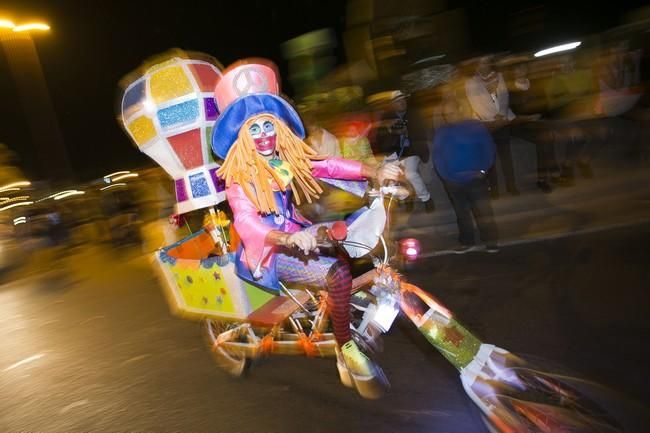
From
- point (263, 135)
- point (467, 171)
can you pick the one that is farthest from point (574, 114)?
point (263, 135)

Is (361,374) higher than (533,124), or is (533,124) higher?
(533,124)

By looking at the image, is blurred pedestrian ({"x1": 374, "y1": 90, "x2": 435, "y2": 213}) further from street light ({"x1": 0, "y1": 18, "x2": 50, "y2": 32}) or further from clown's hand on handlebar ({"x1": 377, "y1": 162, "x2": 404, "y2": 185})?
street light ({"x1": 0, "y1": 18, "x2": 50, "y2": 32})

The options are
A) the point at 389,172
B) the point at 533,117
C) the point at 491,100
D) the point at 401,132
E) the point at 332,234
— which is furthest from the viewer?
the point at 401,132

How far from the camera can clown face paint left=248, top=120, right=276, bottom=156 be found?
3.04 m

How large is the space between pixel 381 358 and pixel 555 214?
394 cm

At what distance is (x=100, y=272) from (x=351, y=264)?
269 inches

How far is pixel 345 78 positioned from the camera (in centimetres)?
869

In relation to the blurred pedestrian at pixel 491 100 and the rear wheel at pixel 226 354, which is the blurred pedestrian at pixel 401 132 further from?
the rear wheel at pixel 226 354

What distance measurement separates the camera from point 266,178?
9.95ft

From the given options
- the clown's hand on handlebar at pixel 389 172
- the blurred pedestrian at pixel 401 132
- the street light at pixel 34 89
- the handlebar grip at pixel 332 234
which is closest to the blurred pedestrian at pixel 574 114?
the blurred pedestrian at pixel 401 132

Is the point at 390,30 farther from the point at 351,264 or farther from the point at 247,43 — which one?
the point at 247,43

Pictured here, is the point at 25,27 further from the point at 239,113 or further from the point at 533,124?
the point at 239,113

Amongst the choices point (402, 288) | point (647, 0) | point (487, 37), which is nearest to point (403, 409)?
point (402, 288)

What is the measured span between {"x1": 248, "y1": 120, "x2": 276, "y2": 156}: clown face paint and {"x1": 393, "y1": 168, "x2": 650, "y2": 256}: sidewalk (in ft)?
11.6
